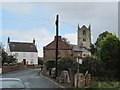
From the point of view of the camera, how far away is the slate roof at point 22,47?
88.0m

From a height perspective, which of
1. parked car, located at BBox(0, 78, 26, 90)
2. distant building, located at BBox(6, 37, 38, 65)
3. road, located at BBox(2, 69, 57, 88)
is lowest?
road, located at BBox(2, 69, 57, 88)

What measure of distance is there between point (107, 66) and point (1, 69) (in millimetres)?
25786

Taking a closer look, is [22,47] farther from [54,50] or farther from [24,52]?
[54,50]

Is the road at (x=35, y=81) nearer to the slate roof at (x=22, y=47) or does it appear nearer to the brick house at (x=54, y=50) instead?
the brick house at (x=54, y=50)

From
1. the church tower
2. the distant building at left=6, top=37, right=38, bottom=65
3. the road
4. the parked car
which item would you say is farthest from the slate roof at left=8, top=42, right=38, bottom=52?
the parked car

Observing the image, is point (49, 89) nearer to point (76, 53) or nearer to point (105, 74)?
point (105, 74)

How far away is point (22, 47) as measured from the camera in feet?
297

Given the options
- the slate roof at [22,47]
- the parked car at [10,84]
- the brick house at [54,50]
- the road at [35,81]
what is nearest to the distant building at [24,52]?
the slate roof at [22,47]

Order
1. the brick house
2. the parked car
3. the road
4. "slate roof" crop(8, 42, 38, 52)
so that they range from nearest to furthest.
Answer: the parked car
the road
the brick house
"slate roof" crop(8, 42, 38, 52)

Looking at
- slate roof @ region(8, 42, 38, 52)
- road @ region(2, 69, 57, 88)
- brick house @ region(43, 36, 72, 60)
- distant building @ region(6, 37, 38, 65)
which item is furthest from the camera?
slate roof @ region(8, 42, 38, 52)

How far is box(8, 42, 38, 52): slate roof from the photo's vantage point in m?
88.0

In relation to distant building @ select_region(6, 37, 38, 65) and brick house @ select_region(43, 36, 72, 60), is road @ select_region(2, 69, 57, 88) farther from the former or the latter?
distant building @ select_region(6, 37, 38, 65)

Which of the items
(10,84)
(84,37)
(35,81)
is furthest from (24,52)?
(10,84)

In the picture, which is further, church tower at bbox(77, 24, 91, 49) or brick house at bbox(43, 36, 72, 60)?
church tower at bbox(77, 24, 91, 49)
